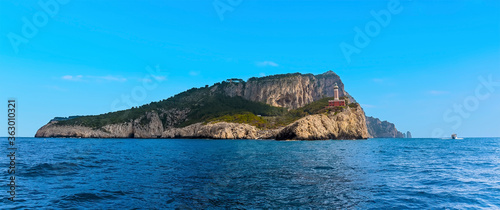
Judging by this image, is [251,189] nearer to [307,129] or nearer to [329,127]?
[307,129]

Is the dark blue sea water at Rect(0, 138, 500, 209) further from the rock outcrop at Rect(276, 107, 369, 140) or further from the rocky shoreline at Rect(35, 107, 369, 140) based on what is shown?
the rocky shoreline at Rect(35, 107, 369, 140)

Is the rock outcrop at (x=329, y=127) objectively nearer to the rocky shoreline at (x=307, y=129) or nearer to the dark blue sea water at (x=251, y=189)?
the rocky shoreline at (x=307, y=129)

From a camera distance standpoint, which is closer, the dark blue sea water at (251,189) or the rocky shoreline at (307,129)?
the dark blue sea water at (251,189)

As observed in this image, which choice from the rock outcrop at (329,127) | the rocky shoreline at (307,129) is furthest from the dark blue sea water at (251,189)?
the rocky shoreline at (307,129)

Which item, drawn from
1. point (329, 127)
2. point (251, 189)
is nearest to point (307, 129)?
point (329, 127)

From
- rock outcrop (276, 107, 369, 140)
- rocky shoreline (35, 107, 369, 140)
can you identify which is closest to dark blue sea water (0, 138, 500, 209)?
rock outcrop (276, 107, 369, 140)

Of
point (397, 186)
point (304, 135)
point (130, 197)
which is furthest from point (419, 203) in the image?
point (304, 135)

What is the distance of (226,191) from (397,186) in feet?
42.7

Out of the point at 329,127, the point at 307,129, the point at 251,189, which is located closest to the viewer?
the point at 251,189

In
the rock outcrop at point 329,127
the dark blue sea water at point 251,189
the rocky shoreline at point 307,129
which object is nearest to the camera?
the dark blue sea water at point 251,189

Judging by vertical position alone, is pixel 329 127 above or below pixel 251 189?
above

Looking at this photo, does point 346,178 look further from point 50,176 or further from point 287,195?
point 50,176

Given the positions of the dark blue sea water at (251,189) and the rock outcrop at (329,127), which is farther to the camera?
the rock outcrop at (329,127)

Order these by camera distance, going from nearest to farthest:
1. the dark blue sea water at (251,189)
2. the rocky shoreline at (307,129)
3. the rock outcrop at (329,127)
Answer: the dark blue sea water at (251,189), the rock outcrop at (329,127), the rocky shoreline at (307,129)
